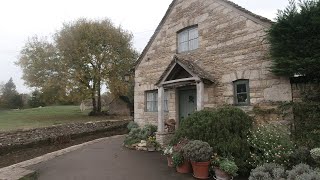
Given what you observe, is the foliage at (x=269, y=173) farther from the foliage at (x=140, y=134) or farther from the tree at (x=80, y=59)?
the tree at (x=80, y=59)

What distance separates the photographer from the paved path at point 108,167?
6.85 meters

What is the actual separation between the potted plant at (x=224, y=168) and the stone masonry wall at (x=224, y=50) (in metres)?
2.92

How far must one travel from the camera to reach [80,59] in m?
24.0

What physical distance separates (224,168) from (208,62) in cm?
494

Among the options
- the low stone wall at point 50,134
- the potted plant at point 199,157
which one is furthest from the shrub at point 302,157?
the low stone wall at point 50,134

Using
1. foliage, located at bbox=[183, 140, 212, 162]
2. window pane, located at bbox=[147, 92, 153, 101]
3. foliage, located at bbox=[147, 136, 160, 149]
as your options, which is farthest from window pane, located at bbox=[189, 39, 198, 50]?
foliage, located at bbox=[183, 140, 212, 162]

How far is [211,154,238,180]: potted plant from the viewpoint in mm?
6079

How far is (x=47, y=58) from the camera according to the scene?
957 inches

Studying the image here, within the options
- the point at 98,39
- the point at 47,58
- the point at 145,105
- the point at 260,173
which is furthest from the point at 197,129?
the point at 47,58

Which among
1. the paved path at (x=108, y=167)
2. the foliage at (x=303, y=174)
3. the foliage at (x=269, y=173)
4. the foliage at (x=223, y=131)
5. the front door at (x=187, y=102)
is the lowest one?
the paved path at (x=108, y=167)

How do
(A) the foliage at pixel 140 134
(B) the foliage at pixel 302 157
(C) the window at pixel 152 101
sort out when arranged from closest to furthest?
(B) the foliage at pixel 302 157 < (A) the foliage at pixel 140 134 < (C) the window at pixel 152 101

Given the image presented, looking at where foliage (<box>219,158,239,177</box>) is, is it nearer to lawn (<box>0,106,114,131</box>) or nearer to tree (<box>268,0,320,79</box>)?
tree (<box>268,0,320,79</box>)

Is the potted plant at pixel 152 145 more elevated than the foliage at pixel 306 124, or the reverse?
the foliage at pixel 306 124

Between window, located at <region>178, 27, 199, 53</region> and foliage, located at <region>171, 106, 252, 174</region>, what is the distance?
3.97 m
